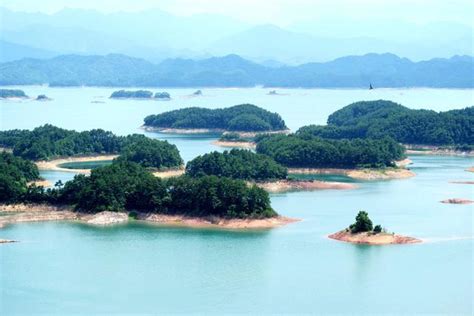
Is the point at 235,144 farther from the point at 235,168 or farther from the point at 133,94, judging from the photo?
the point at 133,94


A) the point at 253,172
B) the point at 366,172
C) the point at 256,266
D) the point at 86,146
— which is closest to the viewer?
the point at 256,266

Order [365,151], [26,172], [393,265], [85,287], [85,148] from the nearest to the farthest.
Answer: [85,287], [393,265], [26,172], [365,151], [85,148]

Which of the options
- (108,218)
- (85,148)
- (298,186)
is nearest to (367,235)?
(108,218)

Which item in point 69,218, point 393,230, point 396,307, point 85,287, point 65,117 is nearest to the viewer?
point 396,307

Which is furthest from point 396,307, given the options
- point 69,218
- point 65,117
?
point 65,117

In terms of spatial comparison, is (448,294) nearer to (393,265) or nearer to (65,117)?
(393,265)

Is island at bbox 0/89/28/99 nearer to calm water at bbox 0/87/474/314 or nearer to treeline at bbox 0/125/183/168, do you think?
treeline at bbox 0/125/183/168

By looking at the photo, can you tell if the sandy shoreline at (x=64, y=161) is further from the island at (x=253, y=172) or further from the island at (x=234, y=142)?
the island at (x=234, y=142)
